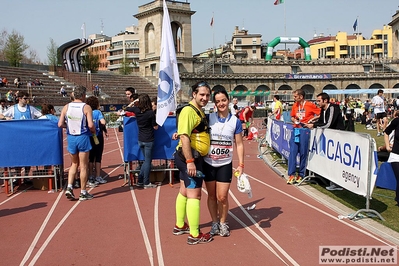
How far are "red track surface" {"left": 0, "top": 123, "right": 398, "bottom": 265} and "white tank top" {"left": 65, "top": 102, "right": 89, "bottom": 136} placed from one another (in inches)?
51.9

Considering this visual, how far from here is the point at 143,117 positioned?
8289mm

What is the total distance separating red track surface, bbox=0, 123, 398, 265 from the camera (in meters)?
4.78

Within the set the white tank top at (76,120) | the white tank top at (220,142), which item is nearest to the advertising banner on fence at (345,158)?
the white tank top at (220,142)

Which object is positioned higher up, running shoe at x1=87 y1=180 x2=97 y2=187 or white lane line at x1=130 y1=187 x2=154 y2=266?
running shoe at x1=87 y1=180 x2=97 y2=187

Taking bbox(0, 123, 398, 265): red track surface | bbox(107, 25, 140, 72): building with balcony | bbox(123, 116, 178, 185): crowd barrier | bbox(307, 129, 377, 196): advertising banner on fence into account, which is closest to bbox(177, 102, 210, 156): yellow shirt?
bbox(0, 123, 398, 265): red track surface

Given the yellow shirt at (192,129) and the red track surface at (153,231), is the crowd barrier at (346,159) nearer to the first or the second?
the red track surface at (153,231)

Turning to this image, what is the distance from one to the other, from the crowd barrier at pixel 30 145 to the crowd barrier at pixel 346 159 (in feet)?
17.5

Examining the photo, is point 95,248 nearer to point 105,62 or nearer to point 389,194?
point 389,194

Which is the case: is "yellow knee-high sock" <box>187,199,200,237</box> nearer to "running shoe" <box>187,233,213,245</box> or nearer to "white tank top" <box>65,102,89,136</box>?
"running shoe" <box>187,233,213,245</box>

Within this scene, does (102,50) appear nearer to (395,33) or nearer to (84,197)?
(395,33)

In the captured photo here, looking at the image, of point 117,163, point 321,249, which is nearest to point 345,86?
point 117,163

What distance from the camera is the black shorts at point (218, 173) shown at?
202 inches

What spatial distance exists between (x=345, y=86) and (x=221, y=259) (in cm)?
6978

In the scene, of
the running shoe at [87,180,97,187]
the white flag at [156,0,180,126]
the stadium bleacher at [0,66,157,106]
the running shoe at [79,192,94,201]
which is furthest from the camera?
the stadium bleacher at [0,66,157,106]
